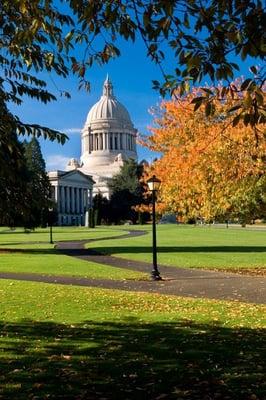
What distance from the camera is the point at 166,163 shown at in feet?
82.7

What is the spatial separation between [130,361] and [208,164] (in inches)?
597

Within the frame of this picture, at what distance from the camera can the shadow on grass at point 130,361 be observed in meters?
6.22

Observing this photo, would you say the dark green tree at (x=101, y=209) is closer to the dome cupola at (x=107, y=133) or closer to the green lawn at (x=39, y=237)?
the dome cupola at (x=107, y=133)

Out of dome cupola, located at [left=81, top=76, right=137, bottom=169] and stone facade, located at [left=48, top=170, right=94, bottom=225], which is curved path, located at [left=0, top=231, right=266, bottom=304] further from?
dome cupola, located at [left=81, top=76, right=137, bottom=169]

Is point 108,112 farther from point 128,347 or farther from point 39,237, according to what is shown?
point 128,347

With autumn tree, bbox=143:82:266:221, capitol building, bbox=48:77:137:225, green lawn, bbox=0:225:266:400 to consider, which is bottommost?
green lawn, bbox=0:225:266:400

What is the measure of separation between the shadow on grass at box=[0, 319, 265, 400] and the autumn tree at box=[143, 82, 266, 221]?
37.0ft

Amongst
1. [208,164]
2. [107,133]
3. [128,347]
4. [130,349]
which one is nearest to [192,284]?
[208,164]

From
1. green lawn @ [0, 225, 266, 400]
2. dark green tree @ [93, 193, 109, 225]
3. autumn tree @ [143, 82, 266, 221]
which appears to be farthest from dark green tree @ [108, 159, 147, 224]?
green lawn @ [0, 225, 266, 400]

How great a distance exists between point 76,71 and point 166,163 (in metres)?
18.3

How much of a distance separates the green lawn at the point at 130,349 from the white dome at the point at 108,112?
171224 mm

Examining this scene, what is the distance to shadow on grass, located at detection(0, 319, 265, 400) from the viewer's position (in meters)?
6.22

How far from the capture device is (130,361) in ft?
25.0

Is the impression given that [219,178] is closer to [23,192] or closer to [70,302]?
[70,302]
